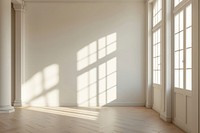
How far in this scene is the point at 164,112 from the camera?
691 cm

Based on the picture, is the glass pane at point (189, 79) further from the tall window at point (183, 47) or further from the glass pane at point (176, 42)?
the glass pane at point (176, 42)

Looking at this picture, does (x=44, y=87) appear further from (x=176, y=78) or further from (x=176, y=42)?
(x=176, y=42)

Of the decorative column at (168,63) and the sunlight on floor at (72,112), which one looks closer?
the decorative column at (168,63)

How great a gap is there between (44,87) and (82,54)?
176 cm

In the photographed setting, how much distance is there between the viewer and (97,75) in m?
9.58

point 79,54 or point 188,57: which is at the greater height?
point 79,54

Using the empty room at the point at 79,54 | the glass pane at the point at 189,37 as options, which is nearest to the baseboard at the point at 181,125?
the glass pane at the point at 189,37

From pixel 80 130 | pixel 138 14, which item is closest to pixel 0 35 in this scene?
pixel 80 130

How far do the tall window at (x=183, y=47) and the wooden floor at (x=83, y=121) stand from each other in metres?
1.09

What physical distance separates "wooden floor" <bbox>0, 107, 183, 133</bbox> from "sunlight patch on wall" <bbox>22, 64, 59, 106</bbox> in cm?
62

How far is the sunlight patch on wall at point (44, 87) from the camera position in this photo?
31.4 ft

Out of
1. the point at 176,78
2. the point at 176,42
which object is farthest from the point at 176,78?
the point at 176,42

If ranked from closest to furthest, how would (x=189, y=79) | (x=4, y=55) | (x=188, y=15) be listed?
(x=189, y=79)
(x=188, y=15)
(x=4, y=55)

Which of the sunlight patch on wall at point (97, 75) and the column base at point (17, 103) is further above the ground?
the sunlight patch on wall at point (97, 75)
